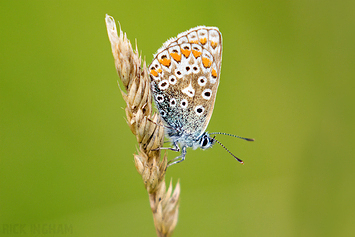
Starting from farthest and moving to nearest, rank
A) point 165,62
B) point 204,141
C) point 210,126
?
1. point 210,126
2. point 204,141
3. point 165,62

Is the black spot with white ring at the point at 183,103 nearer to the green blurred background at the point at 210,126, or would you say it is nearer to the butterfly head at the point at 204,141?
the butterfly head at the point at 204,141

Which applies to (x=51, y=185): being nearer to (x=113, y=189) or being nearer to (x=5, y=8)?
(x=113, y=189)

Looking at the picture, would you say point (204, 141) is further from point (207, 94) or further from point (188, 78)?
point (188, 78)

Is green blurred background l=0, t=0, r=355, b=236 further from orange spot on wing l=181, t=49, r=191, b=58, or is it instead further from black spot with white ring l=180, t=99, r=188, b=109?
black spot with white ring l=180, t=99, r=188, b=109

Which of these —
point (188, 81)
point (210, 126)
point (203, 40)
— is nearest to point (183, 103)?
point (188, 81)

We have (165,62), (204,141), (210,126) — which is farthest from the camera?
(210,126)

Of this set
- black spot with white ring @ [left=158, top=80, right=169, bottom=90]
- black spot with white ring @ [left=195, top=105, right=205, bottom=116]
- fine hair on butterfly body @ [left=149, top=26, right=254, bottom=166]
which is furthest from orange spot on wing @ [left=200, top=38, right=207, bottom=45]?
black spot with white ring @ [left=195, top=105, right=205, bottom=116]

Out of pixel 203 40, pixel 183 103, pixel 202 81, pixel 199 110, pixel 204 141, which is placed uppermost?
pixel 203 40
